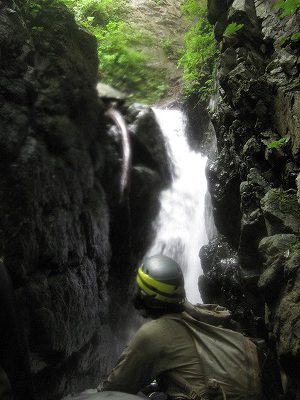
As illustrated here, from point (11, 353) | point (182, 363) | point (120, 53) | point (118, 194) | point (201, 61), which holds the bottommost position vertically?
point (182, 363)

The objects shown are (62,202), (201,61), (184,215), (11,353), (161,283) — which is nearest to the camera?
(11,353)

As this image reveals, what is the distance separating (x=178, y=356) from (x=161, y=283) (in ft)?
1.90

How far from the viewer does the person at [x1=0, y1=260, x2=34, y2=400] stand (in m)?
2.09

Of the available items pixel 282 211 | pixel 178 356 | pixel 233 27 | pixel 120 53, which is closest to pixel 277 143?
pixel 282 211

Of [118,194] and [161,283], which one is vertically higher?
[118,194]

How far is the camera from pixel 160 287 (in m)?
3.01

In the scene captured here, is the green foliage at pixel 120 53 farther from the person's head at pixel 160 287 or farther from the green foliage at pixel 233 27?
the person's head at pixel 160 287

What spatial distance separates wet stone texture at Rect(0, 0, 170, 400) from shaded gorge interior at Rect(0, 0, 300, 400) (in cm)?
3

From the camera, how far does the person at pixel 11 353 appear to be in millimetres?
2086

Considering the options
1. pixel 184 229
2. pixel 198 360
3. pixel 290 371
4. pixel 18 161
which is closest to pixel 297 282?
pixel 290 371

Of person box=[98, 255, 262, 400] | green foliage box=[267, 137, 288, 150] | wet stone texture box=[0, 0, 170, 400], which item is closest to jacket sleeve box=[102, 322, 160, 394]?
person box=[98, 255, 262, 400]

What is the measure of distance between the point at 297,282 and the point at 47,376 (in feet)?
13.8

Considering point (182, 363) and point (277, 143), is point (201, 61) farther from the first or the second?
point (182, 363)

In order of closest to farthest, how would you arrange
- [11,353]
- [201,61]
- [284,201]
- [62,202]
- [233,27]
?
[11,353]
[284,201]
[62,202]
[233,27]
[201,61]
